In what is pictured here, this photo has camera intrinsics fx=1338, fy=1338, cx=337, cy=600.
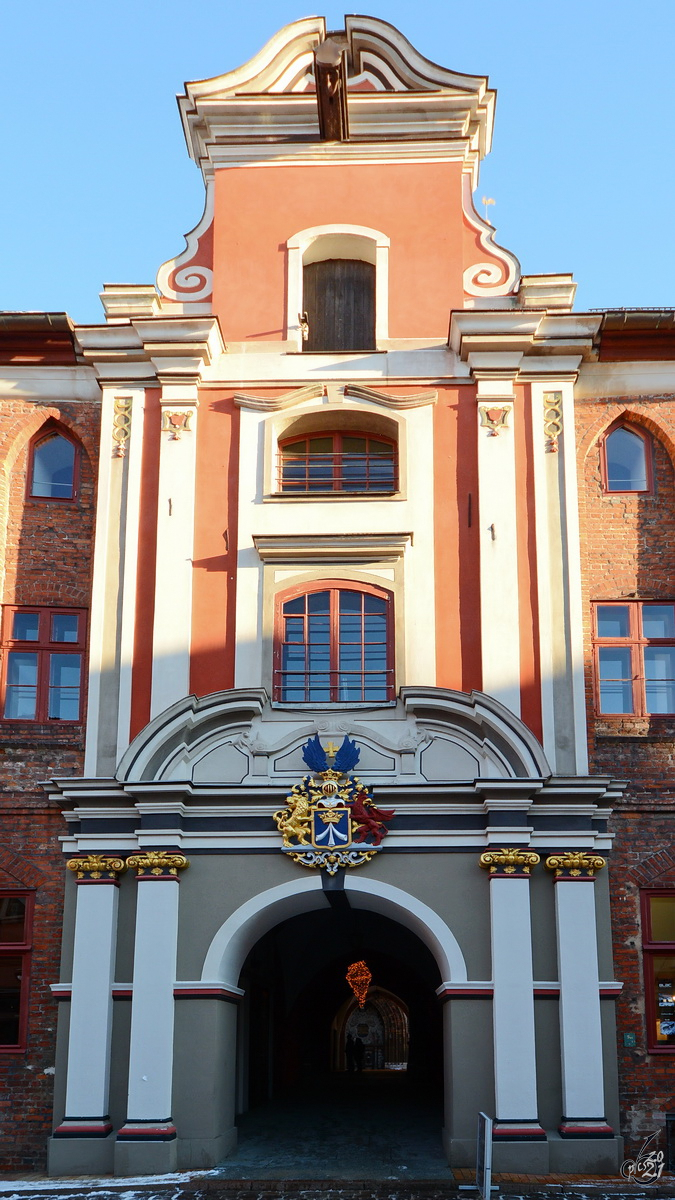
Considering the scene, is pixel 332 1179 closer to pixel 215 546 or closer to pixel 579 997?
pixel 579 997

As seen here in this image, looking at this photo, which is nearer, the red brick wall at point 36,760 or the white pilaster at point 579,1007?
the white pilaster at point 579,1007

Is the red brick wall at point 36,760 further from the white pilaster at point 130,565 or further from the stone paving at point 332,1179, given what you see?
the stone paving at point 332,1179

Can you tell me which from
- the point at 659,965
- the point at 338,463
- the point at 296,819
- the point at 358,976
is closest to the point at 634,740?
the point at 659,965

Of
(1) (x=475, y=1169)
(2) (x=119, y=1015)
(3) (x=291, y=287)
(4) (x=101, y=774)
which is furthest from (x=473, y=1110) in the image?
(3) (x=291, y=287)

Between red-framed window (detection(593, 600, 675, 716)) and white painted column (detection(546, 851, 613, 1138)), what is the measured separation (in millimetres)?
2313

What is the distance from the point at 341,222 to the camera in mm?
18531

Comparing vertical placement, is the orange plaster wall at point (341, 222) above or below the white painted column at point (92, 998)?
above

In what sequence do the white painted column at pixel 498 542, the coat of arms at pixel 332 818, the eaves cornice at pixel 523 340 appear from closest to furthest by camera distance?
the coat of arms at pixel 332 818 < the white painted column at pixel 498 542 < the eaves cornice at pixel 523 340

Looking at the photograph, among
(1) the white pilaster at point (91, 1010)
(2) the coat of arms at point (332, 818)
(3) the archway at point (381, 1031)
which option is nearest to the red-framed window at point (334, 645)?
(2) the coat of arms at point (332, 818)

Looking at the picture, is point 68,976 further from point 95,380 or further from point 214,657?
point 95,380

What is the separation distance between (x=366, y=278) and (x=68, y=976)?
1014 centimetres

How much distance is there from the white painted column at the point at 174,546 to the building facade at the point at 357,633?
0.15 feet

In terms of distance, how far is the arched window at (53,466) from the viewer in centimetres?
1805

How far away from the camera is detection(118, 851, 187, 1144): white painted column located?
1466 cm
